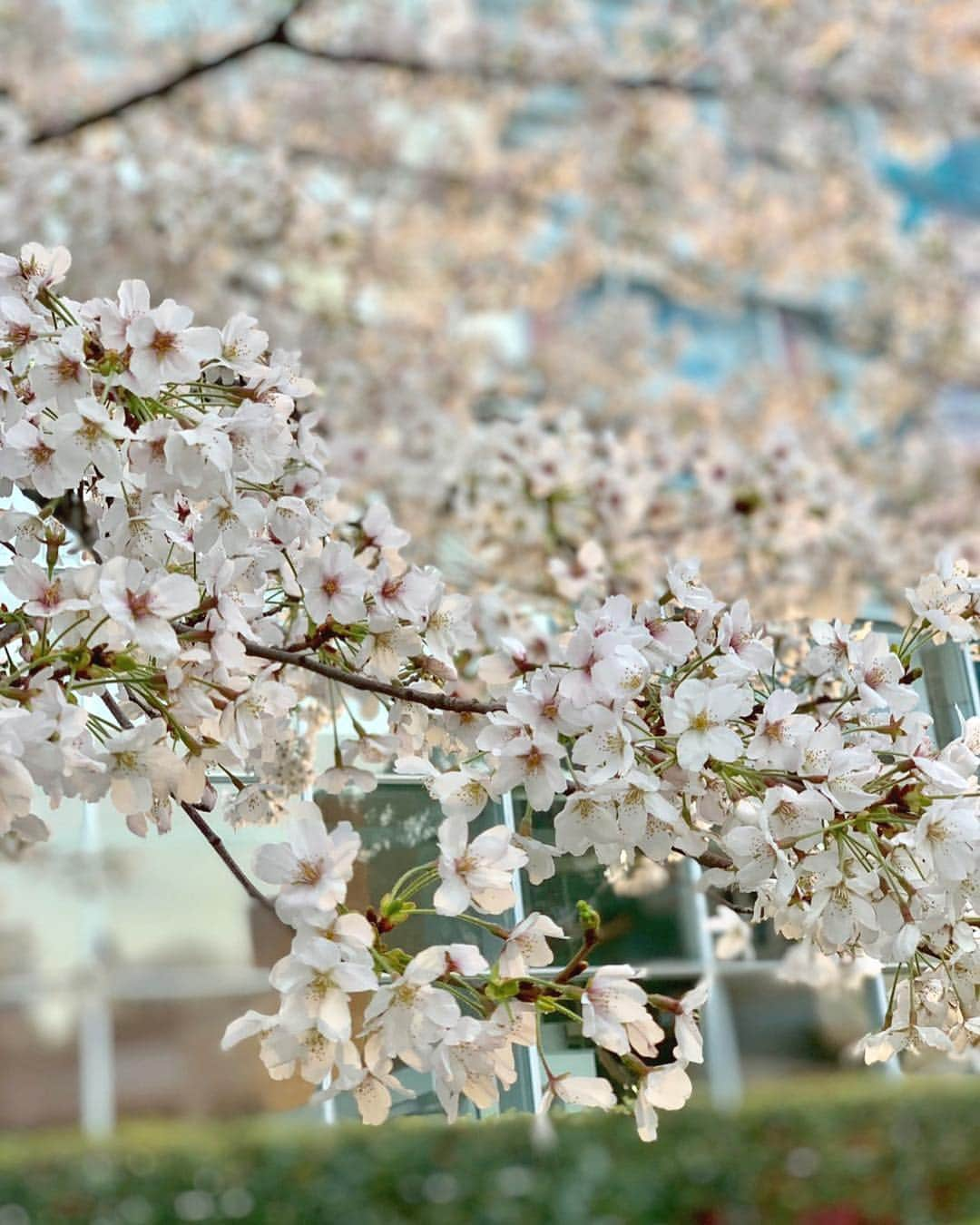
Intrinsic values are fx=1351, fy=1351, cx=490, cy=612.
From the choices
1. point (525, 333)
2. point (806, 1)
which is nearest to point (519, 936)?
point (806, 1)

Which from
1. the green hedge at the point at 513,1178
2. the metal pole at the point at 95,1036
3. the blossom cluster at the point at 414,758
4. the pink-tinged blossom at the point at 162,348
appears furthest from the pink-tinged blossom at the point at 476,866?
the metal pole at the point at 95,1036

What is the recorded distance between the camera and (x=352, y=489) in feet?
6.76

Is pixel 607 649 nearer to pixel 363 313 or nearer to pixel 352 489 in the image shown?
pixel 352 489

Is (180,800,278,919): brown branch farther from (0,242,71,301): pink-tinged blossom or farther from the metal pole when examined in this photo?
the metal pole

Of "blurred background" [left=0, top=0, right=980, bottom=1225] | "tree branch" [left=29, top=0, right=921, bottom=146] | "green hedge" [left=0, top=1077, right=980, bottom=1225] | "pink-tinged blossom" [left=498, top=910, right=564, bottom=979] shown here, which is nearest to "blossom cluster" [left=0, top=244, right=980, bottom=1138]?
"pink-tinged blossom" [left=498, top=910, right=564, bottom=979]

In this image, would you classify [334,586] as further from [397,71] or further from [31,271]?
[397,71]

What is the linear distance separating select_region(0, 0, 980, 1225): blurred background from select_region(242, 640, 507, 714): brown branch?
18.1 inches

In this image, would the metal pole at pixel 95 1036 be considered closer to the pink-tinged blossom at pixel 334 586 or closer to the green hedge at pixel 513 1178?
the green hedge at pixel 513 1178

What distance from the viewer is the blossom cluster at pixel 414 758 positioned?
23.1 inches

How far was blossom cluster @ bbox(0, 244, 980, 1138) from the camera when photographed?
59 cm

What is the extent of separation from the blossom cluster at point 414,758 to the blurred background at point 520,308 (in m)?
0.50

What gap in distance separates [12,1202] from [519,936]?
2983 mm

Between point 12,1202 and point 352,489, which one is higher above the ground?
point 352,489

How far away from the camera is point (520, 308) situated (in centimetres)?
439
